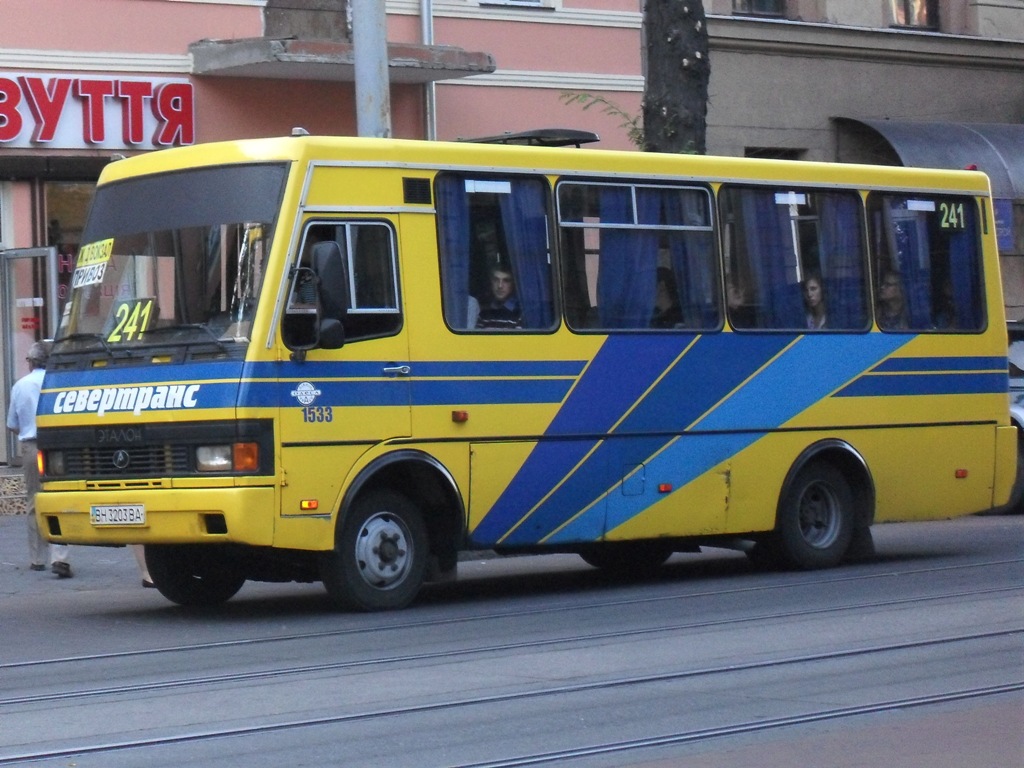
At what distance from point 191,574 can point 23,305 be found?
8.48 meters

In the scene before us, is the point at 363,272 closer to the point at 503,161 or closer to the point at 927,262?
the point at 503,161

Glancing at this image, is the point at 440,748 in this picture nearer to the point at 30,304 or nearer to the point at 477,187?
the point at 477,187

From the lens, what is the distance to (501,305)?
1231cm

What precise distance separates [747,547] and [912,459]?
4.84ft

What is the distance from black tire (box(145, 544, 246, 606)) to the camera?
40.8 ft

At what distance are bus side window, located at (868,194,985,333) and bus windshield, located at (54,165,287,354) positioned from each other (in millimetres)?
5466

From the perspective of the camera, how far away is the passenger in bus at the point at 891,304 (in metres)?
14.6

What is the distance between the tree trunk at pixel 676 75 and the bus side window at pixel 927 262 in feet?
12.1

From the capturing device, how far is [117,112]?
66.5ft

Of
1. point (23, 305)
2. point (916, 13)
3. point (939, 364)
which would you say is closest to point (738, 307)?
point (939, 364)

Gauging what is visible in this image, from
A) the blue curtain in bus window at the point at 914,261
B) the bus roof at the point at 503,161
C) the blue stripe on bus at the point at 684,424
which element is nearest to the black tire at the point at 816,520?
the blue stripe on bus at the point at 684,424

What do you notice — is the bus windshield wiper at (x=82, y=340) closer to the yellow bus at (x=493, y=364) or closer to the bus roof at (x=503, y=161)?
the yellow bus at (x=493, y=364)

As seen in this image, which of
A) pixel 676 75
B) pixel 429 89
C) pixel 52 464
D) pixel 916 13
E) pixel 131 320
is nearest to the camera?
pixel 131 320

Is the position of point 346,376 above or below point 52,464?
above
